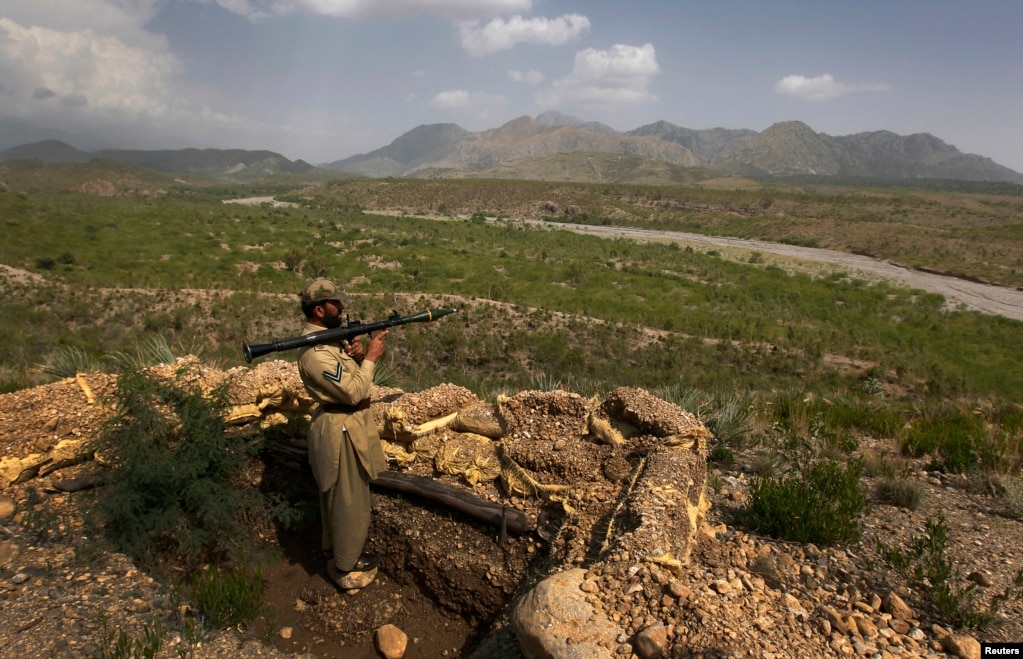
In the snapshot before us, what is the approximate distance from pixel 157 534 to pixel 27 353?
927 centimetres

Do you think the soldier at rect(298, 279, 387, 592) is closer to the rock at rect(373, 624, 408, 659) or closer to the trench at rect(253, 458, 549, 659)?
the trench at rect(253, 458, 549, 659)

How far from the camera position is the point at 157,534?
3.89 meters

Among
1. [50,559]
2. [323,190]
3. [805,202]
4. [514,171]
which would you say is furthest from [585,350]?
[514,171]

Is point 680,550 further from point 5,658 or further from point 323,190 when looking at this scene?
point 323,190

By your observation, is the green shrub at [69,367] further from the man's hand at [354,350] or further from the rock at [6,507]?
the man's hand at [354,350]

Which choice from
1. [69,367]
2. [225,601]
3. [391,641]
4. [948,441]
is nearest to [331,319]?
[225,601]

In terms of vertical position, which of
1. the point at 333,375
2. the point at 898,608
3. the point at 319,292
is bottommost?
the point at 898,608

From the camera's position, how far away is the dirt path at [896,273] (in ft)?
83.3

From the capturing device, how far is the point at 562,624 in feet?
8.98

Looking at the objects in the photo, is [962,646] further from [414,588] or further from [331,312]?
[331,312]

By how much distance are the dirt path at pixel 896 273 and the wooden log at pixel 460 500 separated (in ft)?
91.7

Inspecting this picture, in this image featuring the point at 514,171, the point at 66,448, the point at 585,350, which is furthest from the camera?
the point at 514,171

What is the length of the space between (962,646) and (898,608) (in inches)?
12.2

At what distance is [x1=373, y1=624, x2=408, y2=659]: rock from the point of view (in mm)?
Result: 3836
